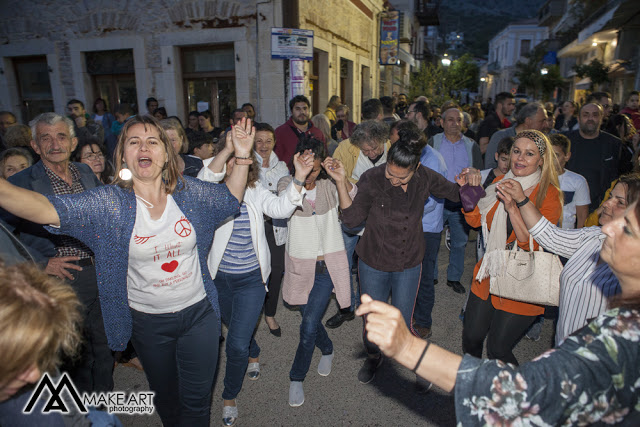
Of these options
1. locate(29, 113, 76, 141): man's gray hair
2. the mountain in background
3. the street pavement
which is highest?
the mountain in background

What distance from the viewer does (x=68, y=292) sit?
A: 1.34m

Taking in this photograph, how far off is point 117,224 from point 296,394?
209 cm

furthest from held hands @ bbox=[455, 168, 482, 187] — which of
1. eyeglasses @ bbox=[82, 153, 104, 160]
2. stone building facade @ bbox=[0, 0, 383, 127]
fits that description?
stone building facade @ bbox=[0, 0, 383, 127]

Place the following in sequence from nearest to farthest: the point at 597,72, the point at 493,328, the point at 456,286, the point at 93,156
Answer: the point at 493,328, the point at 93,156, the point at 456,286, the point at 597,72

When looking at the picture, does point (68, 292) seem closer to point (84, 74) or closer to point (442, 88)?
point (84, 74)

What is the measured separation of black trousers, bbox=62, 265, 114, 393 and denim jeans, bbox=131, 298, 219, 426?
828mm

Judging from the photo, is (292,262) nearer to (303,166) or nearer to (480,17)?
(303,166)

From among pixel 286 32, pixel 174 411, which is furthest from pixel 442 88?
pixel 174 411

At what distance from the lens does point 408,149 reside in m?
3.10

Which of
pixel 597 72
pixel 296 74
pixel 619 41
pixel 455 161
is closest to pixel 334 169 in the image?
pixel 455 161

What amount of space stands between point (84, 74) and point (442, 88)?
14.7 m

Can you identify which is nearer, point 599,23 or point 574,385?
point 574,385

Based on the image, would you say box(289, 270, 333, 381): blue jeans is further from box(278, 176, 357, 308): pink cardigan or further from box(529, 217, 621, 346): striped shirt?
box(529, 217, 621, 346): striped shirt

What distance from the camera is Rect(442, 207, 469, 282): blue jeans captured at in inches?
219
